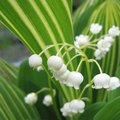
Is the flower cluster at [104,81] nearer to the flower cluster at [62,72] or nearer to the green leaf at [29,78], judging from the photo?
the flower cluster at [62,72]

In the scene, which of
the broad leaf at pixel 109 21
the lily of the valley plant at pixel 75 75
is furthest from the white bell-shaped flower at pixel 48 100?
the broad leaf at pixel 109 21

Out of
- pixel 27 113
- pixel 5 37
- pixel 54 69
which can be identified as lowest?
pixel 5 37

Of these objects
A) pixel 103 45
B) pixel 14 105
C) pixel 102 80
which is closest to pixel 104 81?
pixel 102 80

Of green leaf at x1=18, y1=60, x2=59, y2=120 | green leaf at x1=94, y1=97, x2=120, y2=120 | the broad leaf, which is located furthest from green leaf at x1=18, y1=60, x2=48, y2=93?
green leaf at x1=94, y1=97, x2=120, y2=120

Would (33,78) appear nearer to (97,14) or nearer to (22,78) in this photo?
(22,78)

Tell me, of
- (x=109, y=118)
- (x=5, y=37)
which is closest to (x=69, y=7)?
(x=109, y=118)

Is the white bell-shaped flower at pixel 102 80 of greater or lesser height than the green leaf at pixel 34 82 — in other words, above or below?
above

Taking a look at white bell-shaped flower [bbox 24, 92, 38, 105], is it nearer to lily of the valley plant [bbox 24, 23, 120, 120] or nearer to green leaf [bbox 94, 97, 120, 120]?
lily of the valley plant [bbox 24, 23, 120, 120]
